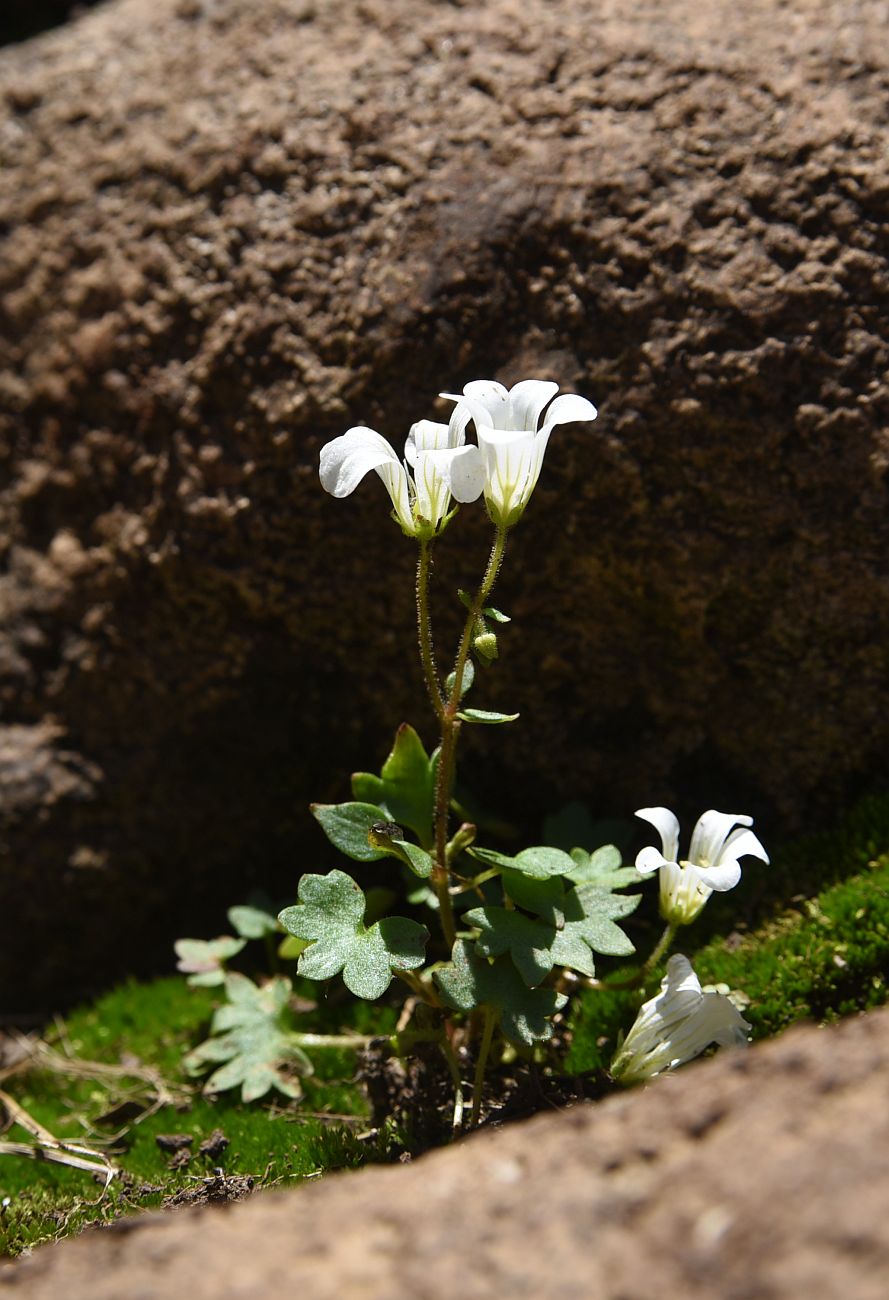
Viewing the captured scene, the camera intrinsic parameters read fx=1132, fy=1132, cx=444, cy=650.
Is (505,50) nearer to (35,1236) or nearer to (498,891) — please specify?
(498,891)

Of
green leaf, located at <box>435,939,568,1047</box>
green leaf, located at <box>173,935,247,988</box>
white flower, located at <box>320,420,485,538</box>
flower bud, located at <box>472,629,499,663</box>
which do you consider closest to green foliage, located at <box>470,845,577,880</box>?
green leaf, located at <box>435,939,568,1047</box>

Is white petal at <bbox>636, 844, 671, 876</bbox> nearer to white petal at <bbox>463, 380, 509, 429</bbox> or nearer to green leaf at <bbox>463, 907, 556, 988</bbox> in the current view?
green leaf at <bbox>463, 907, 556, 988</bbox>

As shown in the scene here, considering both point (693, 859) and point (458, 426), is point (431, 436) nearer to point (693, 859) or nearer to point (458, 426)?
point (458, 426)

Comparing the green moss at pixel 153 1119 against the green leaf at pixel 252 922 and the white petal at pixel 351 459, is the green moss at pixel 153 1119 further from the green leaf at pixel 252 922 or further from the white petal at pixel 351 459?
the white petal at pixel 351 459

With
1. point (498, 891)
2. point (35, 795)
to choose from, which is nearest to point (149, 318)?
point (35, 795)

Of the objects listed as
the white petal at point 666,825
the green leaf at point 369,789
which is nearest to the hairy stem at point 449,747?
the green leaf at point 369,789

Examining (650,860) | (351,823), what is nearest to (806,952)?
(650,860)

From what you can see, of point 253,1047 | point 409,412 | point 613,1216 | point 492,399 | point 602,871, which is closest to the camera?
point 613,1216

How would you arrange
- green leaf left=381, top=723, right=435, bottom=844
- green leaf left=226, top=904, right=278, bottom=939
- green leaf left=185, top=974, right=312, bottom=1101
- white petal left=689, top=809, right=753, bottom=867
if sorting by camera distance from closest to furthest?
white petal left=689, top=809, right=753, bottom=867 < green leaf left=381, top=723, right=435, bottom=844 < green leaf left=185, top=974, right=312, bottom=1101 < green leaf left=226, top=904, right=278, bottom=939
